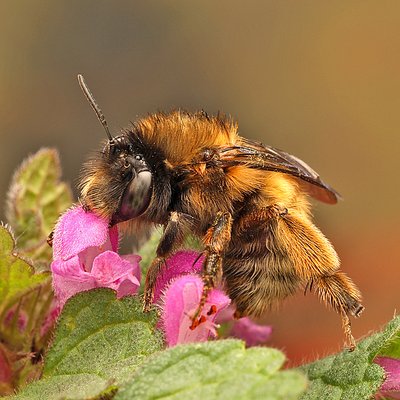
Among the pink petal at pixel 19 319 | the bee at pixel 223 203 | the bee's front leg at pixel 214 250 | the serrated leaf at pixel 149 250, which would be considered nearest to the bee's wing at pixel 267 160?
the bee at pixel 223 203

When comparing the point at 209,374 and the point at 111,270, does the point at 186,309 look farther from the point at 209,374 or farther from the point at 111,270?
the point at 209,374

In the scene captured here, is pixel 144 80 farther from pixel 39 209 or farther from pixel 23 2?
pixel 39 209

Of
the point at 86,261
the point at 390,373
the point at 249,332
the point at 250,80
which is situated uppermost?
the point at 250,80

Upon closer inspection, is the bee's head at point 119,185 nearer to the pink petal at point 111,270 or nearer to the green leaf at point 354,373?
the pink petal at point 111,270

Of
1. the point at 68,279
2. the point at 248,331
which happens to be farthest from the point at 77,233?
the point at 248,331

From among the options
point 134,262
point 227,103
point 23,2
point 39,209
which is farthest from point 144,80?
point 134,262

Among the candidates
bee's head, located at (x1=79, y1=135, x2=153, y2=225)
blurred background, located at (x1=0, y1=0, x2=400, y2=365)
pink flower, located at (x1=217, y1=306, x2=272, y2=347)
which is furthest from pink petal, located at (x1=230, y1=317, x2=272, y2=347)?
blurred background, located at (x1=0, y1=0, x2=400, y2=365)
